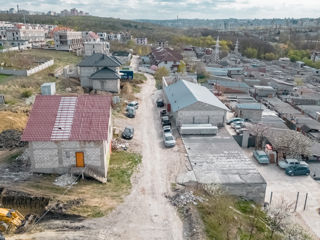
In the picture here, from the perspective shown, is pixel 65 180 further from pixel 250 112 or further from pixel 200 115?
pixel 250 112

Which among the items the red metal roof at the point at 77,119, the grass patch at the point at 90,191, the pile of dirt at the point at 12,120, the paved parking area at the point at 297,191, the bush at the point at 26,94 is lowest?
the paved parking area at the point at 297,191

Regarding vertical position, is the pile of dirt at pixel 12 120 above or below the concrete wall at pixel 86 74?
below

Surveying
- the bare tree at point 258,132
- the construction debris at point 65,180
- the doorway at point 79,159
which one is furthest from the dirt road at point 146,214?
the bare tree at point 258,132

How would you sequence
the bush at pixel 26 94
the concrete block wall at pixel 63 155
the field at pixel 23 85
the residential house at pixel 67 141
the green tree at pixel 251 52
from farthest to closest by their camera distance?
the green tree at pixel 251 52 → the bush at pixel 26 94 → the field at pixel 23 85 → the concrete block wall at pixel 63 155 → the residential house at pixel 67 141

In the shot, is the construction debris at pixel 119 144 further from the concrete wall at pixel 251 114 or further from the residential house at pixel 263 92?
the residential house at pixel 263 92

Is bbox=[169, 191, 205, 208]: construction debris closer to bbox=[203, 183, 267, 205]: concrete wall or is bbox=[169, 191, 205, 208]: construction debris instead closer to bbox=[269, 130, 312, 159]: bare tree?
bbox=[203, 183, 267, 205]: concrete wall

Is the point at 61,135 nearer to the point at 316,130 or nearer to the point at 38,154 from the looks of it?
the point at 38,154

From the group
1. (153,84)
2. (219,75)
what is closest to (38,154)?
(153,84)
